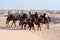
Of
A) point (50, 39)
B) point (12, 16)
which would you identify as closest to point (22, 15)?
point (12, 16)

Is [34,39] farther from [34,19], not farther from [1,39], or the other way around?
[34,19]

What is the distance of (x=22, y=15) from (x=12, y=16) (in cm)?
213

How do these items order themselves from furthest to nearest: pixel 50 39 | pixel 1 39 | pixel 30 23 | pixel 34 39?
pixel 30 23 < pixel 50 39 < pixel 34 39 < pixel 1 39

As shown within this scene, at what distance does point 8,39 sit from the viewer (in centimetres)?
1530

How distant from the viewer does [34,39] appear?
16.7 metres

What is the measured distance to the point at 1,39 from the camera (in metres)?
14.8

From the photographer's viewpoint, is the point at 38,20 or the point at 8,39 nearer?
the point at 8,39

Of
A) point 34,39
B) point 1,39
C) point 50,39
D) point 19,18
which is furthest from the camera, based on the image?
point 19,18

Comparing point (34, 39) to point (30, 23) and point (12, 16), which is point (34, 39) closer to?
point (30, 23)

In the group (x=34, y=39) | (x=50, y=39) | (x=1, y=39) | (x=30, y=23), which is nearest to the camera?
(x=1, y=39)

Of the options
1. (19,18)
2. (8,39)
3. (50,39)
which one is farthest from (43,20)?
(8,39)

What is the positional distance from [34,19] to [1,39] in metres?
8.76

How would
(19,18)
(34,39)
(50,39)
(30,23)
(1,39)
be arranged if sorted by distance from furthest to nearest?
(19,18) → (30,23) → (50,39) → (34,39) → (1,39)

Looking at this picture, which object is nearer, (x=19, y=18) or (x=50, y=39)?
(x=50, y=39)
